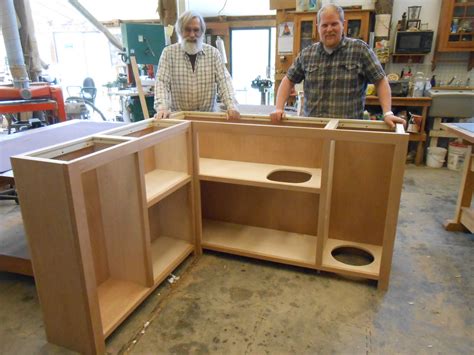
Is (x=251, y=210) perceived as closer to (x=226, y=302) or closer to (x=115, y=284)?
(x=226, y=302)

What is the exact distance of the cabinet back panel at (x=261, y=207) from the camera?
7.73 ft

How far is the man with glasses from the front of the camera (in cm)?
216

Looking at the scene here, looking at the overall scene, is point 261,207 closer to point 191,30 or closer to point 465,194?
point 191,30

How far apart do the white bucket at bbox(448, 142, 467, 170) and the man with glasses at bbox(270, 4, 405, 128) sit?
2272 millimetres

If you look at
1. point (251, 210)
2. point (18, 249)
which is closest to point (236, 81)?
point (251, 210)

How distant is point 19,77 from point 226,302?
272 centimetres

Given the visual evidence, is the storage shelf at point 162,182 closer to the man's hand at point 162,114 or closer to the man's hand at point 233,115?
the man's hand at point 162,114

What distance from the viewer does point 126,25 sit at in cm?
388

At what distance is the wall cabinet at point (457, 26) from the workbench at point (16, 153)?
369cm

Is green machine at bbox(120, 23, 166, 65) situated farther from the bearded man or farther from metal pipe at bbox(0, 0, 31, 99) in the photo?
the bearded man

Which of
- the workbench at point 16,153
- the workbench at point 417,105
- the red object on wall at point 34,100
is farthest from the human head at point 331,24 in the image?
the red object on wall at point 34,100

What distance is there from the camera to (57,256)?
1401 mm

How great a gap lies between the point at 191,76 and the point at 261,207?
1029 mm

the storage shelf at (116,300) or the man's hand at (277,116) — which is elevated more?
the man's hand at (277,116)
